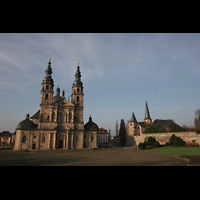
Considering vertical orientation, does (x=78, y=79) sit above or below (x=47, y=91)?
above

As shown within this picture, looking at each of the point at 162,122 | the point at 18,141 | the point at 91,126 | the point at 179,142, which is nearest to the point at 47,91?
the point at 18,141

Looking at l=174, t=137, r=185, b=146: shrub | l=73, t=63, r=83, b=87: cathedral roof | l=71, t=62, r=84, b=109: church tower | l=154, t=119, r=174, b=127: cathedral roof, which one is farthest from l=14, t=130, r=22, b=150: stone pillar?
l=154, t=119, r=174, b=127: cathedral roof

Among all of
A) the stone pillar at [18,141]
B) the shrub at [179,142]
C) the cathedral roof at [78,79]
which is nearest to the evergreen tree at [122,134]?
the cathedral roof at [78,79]

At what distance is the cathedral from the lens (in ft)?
154

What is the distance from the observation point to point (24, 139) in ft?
153

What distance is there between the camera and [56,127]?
48.9 m

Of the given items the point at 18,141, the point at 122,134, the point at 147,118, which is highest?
the point at 147,118

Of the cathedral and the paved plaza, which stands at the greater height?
the cathedral

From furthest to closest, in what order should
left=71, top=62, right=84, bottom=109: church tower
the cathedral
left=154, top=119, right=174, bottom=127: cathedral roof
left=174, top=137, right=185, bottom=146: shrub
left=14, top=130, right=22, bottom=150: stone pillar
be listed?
1. left=154, top=119, right=174, bottom=127: cathedral roof
2. left=71, top=62, right=84, bottom=109: church tower
3. the cathedral
4. left=14, top=130, right=22, bottom=150: stone pillar
5. left=174, top=137, right=185, bottom=146: shrub

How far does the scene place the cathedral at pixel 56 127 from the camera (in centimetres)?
4691

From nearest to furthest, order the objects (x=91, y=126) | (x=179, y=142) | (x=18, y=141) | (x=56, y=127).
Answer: (x=179, y=142)
(x=18, y=141)
(x=56, y=127)
(x=91, y=126)

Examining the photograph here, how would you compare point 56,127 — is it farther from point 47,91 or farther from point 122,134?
point 122,134

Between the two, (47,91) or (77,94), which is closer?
(47,91)

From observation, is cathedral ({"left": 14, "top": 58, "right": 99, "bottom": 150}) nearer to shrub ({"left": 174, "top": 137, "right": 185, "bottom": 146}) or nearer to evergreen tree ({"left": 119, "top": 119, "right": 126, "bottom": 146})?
evergreen tree ({"left": 119, "top": 119, "right": 126, "bottom": 146})
